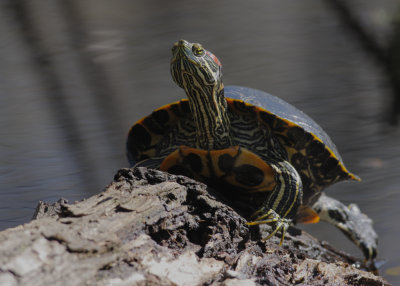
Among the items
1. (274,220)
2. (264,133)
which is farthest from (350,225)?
(274,220)

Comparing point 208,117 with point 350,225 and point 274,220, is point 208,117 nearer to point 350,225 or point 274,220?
point 274,220

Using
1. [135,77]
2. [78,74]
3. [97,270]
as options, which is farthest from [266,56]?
[97,270]

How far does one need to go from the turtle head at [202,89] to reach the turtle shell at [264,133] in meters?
0.12

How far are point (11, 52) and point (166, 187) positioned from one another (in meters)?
5.30

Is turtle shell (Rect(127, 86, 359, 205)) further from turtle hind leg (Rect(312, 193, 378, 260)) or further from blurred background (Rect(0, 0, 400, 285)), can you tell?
blurred background (Rect(0, 0, 400, 285))

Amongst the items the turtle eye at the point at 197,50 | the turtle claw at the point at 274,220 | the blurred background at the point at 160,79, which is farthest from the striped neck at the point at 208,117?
the blurred background at the point at 160,79

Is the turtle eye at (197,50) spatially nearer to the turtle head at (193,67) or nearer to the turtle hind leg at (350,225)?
the turtle head at (193,67)

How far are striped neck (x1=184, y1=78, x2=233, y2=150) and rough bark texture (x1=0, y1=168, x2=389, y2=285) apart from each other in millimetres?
482

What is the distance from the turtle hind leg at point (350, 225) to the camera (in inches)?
104

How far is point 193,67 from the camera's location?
2.03 m

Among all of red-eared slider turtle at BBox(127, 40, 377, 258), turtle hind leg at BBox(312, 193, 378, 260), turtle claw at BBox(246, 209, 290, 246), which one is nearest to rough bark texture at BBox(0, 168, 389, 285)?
turtle claw at BBox(246, 209, 290, 246)

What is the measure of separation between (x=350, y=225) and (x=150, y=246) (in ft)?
5.97

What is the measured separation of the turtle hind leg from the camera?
104 inches

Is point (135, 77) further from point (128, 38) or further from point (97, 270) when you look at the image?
point (97, 270)
